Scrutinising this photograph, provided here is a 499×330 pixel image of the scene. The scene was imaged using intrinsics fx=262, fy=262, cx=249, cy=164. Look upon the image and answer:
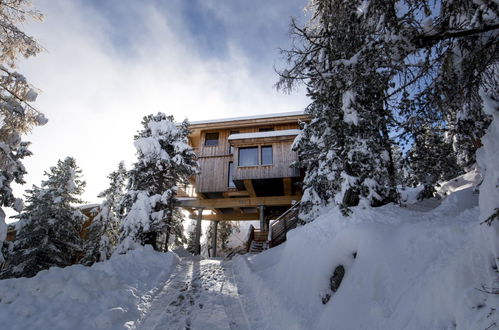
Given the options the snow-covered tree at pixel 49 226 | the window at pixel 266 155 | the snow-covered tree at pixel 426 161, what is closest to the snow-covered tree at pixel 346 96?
the snow-covered tree at pixel 426 161

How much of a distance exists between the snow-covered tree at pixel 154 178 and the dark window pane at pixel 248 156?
145 inches

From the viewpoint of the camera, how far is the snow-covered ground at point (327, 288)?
2705mm

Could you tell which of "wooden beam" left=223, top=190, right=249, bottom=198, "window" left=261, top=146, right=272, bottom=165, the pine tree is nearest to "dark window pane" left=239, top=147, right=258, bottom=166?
"window" left=261, top=146, right=272, bottom=165

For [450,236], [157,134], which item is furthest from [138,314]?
[157,134]

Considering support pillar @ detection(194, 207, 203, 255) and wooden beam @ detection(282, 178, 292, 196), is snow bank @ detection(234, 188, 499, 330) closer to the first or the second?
wooden beam @ detection(282, 178, 292, 196)

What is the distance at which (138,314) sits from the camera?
5.77 metres

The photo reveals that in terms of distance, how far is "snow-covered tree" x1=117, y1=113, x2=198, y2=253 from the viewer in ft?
44.1

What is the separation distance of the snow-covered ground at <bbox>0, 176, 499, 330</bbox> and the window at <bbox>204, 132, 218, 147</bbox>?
14.1 m

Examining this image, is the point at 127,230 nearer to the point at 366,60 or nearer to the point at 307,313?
the point at 307,313

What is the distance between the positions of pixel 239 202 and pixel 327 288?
1529cm

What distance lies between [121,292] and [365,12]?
315 inches

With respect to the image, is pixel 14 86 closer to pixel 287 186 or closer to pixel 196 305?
pixel 196 305

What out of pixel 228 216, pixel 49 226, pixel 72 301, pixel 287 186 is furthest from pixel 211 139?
pixel 72 301

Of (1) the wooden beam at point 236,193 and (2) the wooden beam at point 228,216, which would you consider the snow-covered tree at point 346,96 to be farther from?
(2) the wooden beam at point 228,216
